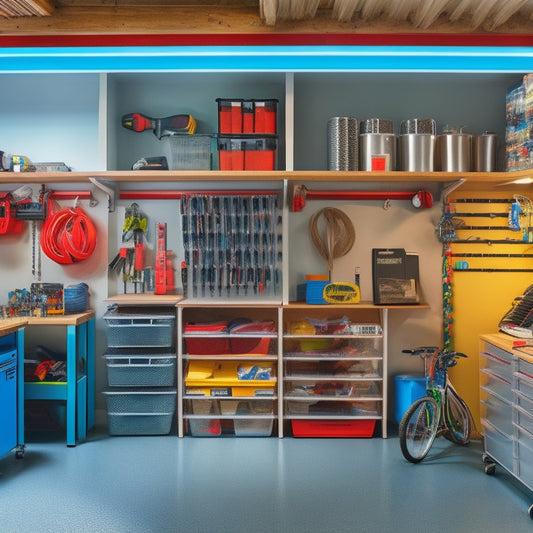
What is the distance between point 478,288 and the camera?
5.30m

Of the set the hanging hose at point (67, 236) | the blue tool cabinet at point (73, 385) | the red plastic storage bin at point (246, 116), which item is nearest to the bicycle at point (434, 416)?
the red plastic storage bin at point (246, 116)

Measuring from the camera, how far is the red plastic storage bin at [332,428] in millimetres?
5016

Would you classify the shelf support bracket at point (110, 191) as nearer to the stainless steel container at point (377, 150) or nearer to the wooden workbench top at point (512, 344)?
the stainless steel container at point (377, 150)

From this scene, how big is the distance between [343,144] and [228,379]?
85.4 inches

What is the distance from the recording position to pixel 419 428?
4.43 metres

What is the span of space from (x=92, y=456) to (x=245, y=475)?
4.07 ft

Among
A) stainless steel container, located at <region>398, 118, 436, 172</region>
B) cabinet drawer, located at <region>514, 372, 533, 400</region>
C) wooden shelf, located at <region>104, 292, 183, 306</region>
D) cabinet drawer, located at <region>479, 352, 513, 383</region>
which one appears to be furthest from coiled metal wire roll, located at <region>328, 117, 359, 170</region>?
cabinet drawer, located at <region>514, 372, 533, 400</region>

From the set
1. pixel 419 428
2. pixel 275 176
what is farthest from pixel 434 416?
pixel 275 176

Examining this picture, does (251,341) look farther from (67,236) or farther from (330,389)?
(67,236)

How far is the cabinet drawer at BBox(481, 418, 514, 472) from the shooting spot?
3.90 m

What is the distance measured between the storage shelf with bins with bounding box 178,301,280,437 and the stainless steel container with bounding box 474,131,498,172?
7.01ft

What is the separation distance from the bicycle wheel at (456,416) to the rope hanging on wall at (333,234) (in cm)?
150

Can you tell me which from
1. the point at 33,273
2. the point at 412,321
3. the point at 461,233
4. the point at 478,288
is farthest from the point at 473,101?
the point at 33,273

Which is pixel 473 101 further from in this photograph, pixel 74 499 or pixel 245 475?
pixel 74 499
